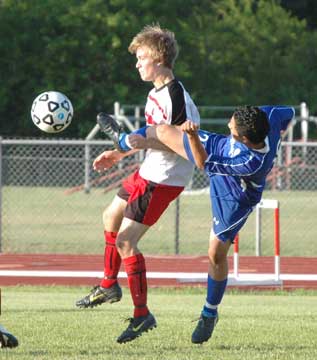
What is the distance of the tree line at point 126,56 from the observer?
43969mm

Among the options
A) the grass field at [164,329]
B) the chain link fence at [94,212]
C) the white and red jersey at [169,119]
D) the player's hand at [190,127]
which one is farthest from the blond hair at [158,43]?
the chain link fence at [94,212]

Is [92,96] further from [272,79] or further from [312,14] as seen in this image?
[312,14]

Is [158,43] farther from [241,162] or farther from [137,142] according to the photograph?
[241,162]

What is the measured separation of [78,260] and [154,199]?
8250mm

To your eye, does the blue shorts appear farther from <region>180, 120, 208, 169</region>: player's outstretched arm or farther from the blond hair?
the blond hair

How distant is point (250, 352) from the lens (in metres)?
8.36

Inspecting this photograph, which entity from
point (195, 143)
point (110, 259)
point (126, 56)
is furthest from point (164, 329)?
point (126, 56)

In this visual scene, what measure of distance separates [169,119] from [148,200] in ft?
2.13

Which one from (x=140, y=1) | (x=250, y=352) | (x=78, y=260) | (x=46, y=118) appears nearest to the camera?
(x=250, y=352)

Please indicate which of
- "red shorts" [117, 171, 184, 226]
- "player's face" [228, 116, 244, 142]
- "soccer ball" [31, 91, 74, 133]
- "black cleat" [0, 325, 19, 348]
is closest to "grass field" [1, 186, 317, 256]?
"soccer ball" [31, 91, 74, 133]

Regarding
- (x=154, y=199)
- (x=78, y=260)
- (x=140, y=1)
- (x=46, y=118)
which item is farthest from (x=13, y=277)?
(x=140, y=1)

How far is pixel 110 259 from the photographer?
9.91 meters

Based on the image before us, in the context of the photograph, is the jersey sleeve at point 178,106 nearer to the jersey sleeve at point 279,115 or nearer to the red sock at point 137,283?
the jersey sleeve at point 279,115

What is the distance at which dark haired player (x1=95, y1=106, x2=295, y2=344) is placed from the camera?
8656 millimetres
